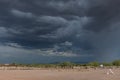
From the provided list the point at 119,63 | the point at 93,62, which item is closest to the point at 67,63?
the point at 93,62

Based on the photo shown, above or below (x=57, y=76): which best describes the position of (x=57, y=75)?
above

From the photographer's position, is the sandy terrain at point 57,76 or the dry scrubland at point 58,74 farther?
the dry scrubland at point 58,74

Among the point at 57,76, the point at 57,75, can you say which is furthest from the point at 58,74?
the point at 57,76

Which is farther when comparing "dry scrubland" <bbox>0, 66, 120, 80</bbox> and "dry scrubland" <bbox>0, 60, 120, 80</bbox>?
"dry scrubland" <bbox>0, 60, 120, 80</bbox>

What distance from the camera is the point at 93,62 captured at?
125 m

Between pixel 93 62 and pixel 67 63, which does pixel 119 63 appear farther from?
pixel 67 63

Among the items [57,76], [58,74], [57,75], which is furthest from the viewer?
[58,74]

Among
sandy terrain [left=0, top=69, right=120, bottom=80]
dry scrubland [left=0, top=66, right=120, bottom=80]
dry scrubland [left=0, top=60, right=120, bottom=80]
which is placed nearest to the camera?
sandy terrain [left=0, top=69, right=120, bottom=80]

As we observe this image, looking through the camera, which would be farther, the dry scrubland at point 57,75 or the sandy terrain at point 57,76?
the dry scrubland at point 57,75

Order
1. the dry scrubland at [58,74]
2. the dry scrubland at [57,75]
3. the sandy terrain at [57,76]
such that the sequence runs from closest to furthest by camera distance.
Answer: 1. the sandy terrain at [57,76]
2. the dry scrubland at [57,75]
3. the dry scrubland at [58,74]

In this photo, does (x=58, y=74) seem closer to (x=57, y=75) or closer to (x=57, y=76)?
(x=57, y=75)

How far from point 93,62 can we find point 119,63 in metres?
11.6

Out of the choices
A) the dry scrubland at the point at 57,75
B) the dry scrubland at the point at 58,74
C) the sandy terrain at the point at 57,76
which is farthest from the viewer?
the dry scrubland at the point at 58,74

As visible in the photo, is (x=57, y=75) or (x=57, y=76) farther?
(x=57, y=75)
